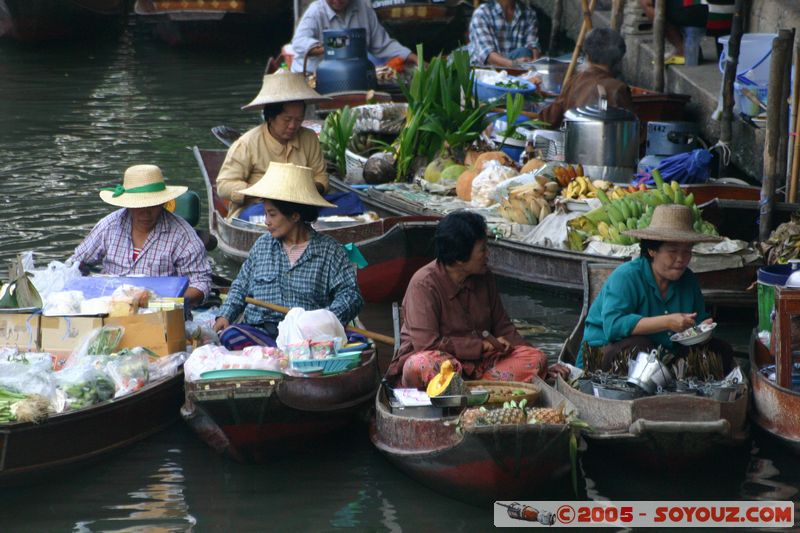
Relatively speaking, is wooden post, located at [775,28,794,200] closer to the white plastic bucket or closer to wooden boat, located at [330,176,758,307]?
wooden boat, located at [330,176,758,307]

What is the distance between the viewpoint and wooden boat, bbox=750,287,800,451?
4.67 metres

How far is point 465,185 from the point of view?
8.18 m

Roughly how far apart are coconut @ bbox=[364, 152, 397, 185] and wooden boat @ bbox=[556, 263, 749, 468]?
4.11 metres

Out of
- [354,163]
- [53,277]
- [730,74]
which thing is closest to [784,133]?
[730,74]

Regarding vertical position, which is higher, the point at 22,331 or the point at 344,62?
the point at 344,62

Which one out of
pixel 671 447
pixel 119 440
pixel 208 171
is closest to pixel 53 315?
pixel 119 440

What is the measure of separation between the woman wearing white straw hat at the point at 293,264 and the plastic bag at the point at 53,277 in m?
0.78

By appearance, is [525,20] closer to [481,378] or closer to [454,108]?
[454,108]

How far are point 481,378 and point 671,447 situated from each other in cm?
88

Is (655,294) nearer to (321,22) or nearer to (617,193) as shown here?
(617,193)

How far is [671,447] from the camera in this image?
14.9ft

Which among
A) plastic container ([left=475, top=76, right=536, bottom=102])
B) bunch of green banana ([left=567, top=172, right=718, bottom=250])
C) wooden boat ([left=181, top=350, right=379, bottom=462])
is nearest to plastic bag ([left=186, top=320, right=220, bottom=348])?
wooden boat ([left=181, top=350, right=379, bottom=462])

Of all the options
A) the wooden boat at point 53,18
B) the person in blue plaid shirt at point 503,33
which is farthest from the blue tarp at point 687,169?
the wooden boat at point 53,18

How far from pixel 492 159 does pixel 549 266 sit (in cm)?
132
